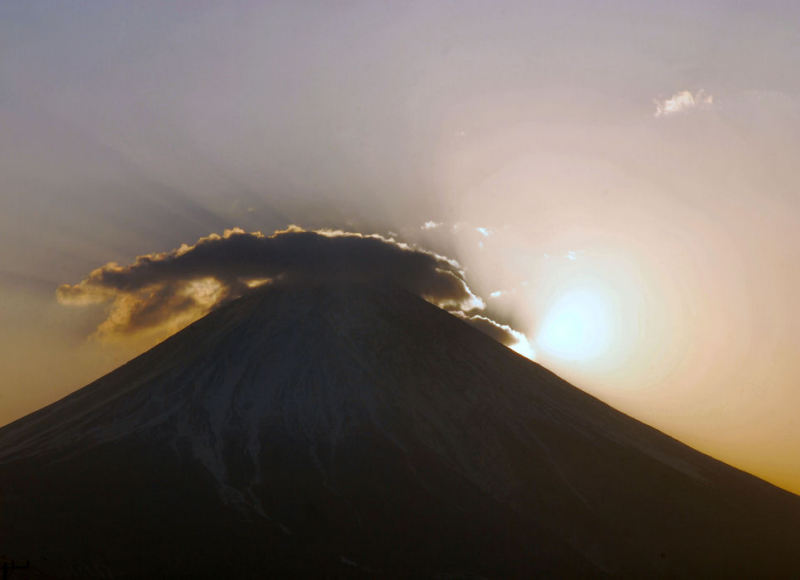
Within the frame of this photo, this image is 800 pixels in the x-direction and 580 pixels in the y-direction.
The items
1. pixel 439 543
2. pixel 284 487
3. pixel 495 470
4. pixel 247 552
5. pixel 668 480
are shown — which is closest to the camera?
pixel 247 552

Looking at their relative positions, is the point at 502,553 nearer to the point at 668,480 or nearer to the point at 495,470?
the point at 495,470

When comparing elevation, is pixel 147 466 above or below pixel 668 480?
below

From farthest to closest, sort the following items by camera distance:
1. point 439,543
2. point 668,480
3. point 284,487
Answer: point 668,480 < point 284,487 < point 439,543

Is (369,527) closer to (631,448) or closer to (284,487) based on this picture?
(284,487)

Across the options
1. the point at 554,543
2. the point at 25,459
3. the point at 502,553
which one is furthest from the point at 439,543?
the point at 25,459

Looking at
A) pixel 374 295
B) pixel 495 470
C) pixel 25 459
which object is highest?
pixel 374 295

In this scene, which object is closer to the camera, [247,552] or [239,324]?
[247,552]
